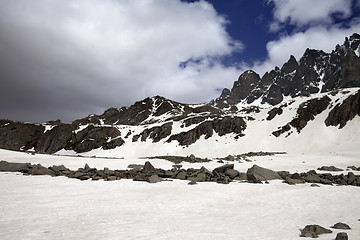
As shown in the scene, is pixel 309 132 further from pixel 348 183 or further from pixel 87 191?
pixel 87 191

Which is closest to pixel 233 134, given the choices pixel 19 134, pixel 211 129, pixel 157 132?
pixel 211 129

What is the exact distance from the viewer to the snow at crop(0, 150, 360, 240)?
21.7 feet

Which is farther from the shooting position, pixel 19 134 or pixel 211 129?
pixel 19 134

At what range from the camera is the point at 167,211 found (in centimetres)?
936

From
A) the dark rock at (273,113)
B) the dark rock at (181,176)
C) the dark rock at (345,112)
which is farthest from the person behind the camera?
the dark rock at (273,113)

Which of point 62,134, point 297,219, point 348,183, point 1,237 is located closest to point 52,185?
point 1,237

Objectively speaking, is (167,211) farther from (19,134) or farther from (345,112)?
(19,134)

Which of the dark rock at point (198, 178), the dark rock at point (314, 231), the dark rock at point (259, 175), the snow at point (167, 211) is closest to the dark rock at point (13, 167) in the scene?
the snow at point (167, 211)

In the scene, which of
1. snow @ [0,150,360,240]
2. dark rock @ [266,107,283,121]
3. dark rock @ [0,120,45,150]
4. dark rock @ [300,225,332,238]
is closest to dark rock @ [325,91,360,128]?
dark rock @ [266,107,283,121]

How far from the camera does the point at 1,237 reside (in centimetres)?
584

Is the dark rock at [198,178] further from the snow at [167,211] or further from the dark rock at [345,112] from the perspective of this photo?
the dark rock at [345,112]

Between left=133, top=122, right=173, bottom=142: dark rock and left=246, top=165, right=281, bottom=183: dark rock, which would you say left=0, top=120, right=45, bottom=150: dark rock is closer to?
left=133, top=122, right=173, bottom=142: dark rock

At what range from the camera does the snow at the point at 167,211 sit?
663 centimetres

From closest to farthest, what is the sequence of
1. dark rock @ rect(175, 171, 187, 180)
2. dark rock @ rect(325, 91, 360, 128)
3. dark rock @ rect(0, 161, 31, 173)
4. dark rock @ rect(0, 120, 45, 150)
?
dark rock @ rect(175, 171, 187, 180) → dark rock @ rect(0, 161, 31, 173) → dark rock @ rect(325, 91, 360, 128) → dark rock @ rect(0, 120, 45, 150)
